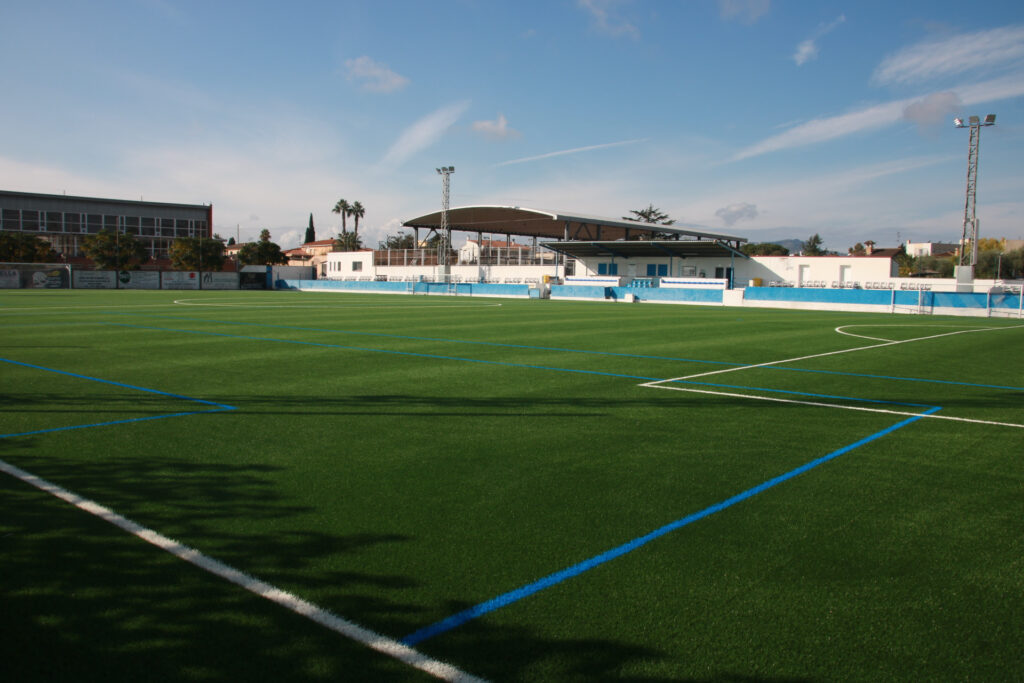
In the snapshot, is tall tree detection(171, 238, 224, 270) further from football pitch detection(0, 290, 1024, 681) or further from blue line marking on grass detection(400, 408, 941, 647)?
blue line marking on grass detection(400, 408, 941, 647)

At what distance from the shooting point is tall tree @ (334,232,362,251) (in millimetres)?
130625

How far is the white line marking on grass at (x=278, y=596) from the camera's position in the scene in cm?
300

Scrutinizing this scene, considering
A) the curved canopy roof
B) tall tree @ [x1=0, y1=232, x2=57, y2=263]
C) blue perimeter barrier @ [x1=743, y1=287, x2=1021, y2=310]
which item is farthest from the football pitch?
tall tree @ [x1=0, y1=232, x2=57, y2=263]

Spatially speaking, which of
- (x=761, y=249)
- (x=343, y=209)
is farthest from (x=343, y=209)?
(x=761, y=249)

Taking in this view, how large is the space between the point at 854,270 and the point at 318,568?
62.0 meters

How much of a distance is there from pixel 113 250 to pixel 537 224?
49.9m

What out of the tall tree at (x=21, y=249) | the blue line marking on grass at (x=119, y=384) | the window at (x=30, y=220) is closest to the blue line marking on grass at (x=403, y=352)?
the blue line marking on grass at (x=119, y=384)

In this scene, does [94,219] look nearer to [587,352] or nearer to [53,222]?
[53,222]

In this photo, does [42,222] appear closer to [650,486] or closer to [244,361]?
[244,361]

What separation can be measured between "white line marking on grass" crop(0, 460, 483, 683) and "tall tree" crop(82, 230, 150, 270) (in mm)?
84928

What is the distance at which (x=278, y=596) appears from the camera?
141 inches

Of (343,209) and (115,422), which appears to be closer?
(115,422)

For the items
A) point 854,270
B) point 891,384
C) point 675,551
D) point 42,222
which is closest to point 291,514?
point 675,551

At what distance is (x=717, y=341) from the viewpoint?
60.0 feet
